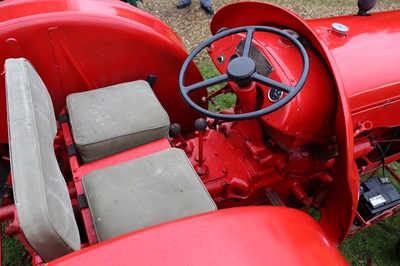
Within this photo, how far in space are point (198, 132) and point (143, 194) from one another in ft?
1.74

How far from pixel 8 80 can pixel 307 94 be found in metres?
1.29

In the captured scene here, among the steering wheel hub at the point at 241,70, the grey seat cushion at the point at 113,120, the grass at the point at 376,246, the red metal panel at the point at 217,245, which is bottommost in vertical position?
the grass at the point at 376,246

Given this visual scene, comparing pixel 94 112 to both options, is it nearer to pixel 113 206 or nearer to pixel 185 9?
pixel 113 206

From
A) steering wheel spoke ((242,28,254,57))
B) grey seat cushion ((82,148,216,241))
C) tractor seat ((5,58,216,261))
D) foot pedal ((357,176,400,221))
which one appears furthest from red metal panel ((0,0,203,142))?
foot pedal ((357,176,400,221))

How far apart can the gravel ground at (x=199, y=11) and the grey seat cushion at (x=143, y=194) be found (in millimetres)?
2736

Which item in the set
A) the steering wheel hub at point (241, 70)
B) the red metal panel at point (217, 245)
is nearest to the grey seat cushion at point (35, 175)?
the red metal panel at point (217, 245)

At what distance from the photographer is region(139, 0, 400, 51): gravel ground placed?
446 cm

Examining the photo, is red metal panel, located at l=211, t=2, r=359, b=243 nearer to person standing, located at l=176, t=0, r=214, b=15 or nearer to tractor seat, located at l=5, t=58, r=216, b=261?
tractor seat, located at l=5, t=58, r=216, b=261

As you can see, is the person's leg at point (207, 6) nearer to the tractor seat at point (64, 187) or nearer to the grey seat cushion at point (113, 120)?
the grey seat cushion at point (113, 120)

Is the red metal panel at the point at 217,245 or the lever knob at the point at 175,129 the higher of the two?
the red metal panel at the point at 217,245

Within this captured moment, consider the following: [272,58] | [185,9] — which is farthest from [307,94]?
[185,9]

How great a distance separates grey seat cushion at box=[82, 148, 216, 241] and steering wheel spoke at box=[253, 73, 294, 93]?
0.49 m

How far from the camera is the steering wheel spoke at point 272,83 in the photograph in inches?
62.6

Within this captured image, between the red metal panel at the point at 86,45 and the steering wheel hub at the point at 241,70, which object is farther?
the red metal panel at the point at 86,45
